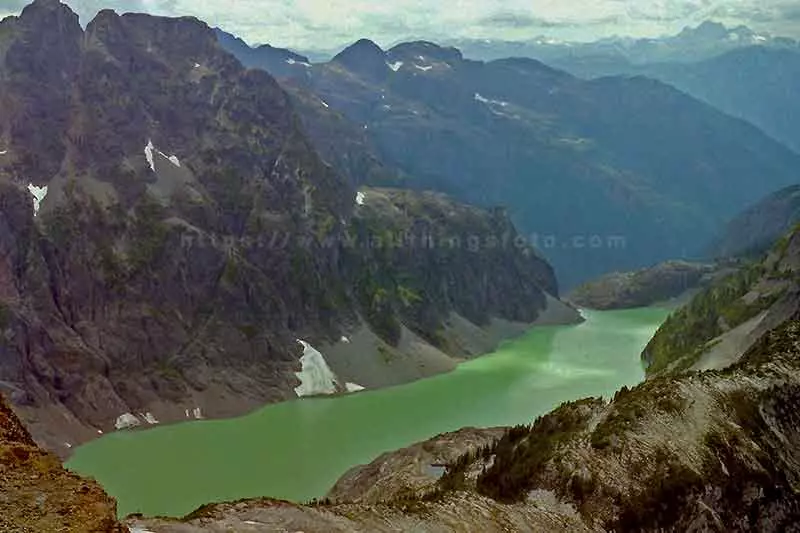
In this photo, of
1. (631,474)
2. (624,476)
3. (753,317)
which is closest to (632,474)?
(631,474)

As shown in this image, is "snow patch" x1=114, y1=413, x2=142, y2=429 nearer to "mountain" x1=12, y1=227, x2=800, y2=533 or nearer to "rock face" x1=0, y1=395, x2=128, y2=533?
"mountain" x1=12, y1=227, x2=800, y2=533

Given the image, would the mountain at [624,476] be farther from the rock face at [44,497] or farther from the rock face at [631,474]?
the rock face at [44,497]

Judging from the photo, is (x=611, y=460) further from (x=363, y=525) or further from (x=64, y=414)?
(x=64, y=414)

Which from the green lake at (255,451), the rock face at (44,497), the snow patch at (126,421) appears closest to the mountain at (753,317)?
the green lake at (255,451)

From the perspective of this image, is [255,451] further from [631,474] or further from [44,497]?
[44,497]

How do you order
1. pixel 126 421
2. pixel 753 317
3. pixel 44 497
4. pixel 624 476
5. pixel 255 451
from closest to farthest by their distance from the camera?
pixel 44 497 < pixel 624 476 < pixel 255 451 < pixel 753 317 < pixel 126 421

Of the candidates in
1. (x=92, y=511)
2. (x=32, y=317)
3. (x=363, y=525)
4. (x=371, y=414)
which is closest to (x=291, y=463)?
(x=371, y=414)
